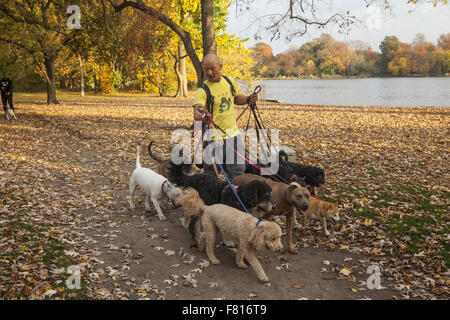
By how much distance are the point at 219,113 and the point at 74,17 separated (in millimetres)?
17414

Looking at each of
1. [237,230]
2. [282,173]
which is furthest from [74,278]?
[282,173]

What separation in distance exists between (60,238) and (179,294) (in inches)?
98.1

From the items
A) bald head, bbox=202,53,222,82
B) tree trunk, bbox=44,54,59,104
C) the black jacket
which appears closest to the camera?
bald head, bbox=202,53,222,82

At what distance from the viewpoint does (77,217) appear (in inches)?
263

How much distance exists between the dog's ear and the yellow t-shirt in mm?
1958

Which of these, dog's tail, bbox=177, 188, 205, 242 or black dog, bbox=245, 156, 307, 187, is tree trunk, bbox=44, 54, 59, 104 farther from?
dog's tail, bbox=177, 188, 205, 242

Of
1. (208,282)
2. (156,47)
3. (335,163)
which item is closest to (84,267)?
(208,282)

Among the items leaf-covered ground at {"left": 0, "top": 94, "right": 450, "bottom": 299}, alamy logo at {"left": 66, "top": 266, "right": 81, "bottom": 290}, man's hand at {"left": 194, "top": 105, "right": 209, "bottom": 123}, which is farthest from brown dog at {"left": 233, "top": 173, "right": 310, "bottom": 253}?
alamy logo at {"left": 66, "top": 266, "right": 81, "bottom": 290}

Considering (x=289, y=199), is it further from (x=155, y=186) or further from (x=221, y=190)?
(x=155, y=186)

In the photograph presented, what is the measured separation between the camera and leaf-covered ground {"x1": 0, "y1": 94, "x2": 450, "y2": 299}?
456 cm

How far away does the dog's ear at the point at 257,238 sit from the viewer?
13.9ft
